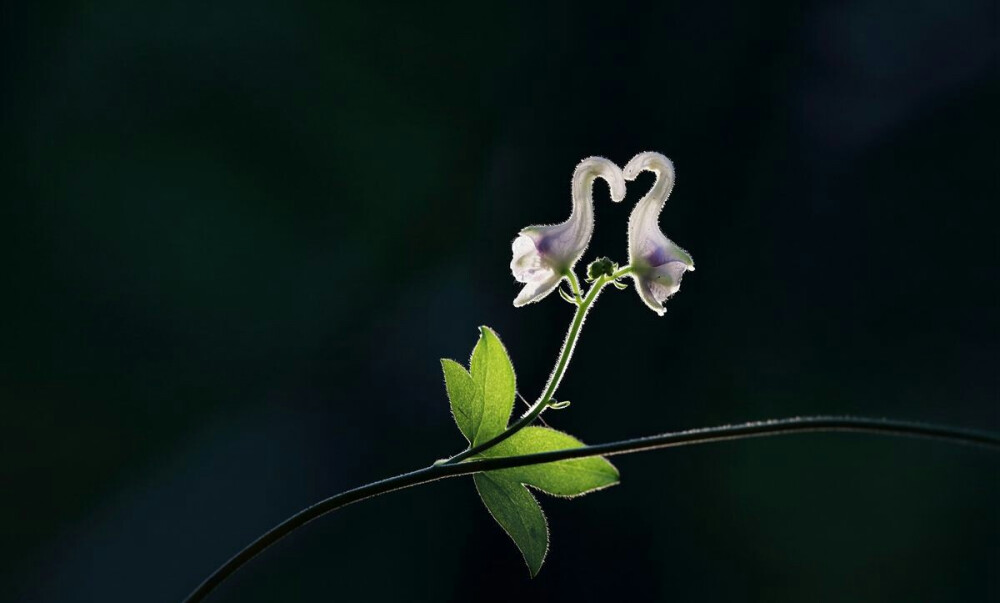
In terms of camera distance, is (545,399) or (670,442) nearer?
(670,442)

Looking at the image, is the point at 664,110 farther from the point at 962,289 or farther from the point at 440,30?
the point at 962,289

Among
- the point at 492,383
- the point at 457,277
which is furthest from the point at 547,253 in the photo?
the point at 457,277

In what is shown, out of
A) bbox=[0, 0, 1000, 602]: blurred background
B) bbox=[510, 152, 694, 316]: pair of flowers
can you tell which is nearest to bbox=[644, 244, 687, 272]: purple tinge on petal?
bbox=[510, 152, 694, 316]: pair of flowers

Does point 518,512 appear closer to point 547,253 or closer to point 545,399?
point 545,399

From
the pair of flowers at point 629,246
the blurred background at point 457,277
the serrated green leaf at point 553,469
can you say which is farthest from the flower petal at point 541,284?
the blurred background at point 457,277

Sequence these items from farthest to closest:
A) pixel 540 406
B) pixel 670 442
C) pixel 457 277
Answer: pixel 457 277 → pixel 540 406 → pixel 670 442

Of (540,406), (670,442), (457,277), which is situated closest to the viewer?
(670,442)

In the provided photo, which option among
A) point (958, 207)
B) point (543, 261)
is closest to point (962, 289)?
point (958, 207)

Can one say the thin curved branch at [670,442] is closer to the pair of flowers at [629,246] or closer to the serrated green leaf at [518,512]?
the serrated green leaf at [518,512]
